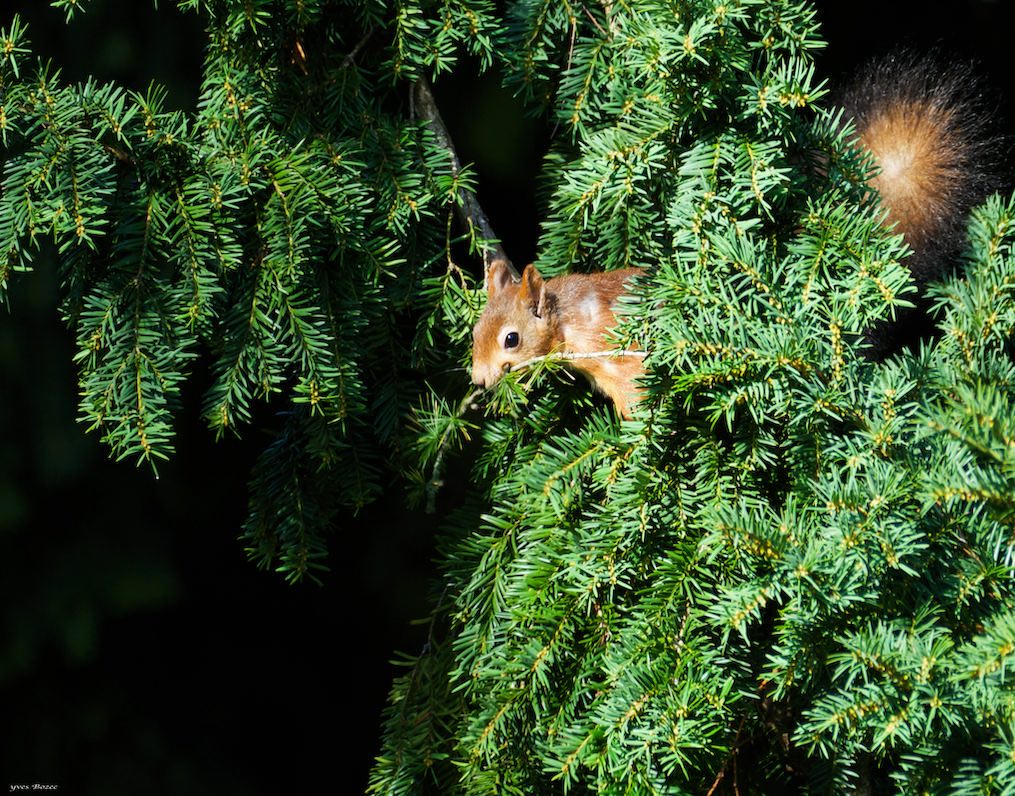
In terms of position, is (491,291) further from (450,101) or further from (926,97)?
(926,97)

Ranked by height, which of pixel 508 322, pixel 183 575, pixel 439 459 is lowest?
pixel 183 575

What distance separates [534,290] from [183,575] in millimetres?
842

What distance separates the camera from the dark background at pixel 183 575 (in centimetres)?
146

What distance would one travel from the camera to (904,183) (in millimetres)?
1228

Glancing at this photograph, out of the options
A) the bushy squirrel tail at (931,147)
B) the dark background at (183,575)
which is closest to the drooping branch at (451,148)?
the dark background at (183,575)

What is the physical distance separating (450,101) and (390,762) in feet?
3.12

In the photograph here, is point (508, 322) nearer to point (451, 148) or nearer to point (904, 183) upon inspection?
point (451, 148)

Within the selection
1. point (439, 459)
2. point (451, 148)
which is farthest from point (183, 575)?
point (451, 148)

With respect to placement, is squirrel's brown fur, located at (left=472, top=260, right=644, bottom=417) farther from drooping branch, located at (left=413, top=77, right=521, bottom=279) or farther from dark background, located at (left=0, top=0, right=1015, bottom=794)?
dark background, located at (left=0, top=0, right=1015, bottom=794)

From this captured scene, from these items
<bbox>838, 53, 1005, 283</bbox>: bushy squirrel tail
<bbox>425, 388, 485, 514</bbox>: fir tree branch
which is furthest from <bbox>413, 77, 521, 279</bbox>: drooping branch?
<bbox>838, 53, 1005, 283</bbox>: bushy squirrel tail

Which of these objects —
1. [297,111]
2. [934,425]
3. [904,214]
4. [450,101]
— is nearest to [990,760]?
[934,425]

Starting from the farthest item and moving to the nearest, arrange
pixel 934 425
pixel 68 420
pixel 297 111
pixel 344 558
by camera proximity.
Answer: pixel 344 558
pixel 68 420
pixel 297 111
pixel 934 425

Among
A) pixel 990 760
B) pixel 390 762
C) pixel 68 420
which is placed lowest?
pixel 390 762

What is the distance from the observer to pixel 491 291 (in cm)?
116
